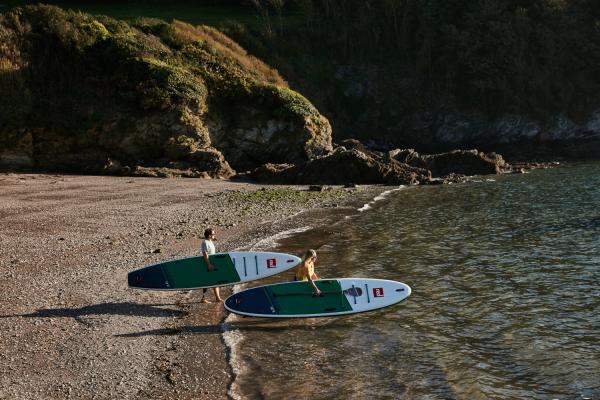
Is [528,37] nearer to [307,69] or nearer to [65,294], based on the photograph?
[307,69]

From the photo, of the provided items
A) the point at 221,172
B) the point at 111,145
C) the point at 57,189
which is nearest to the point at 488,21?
the point at 221,172

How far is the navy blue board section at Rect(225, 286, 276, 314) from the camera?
577 inches

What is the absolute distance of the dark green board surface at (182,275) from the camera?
16188 millimetres

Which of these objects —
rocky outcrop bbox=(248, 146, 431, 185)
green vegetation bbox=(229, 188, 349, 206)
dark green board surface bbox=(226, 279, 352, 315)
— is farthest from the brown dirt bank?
rocky outcrop bbox=(248, 146, 431, 185)

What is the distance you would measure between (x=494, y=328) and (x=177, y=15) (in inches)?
2327

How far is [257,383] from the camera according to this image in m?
11.2

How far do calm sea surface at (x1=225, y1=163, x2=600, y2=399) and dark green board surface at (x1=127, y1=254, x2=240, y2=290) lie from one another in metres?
2.07

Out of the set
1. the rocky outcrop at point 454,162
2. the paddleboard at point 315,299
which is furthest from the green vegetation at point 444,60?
the paddleboard at point 315,299

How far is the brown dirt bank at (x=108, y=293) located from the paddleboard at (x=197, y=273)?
16.0 inches

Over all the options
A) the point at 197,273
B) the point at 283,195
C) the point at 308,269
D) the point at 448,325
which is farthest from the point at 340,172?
the point at 448,325

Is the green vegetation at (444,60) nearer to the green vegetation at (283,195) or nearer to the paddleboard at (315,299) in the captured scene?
the green vegetation at (283,195)

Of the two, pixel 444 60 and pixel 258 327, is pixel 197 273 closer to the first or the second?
pixel 258 327

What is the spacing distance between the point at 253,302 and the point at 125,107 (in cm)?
2988

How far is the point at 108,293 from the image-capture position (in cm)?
1577
